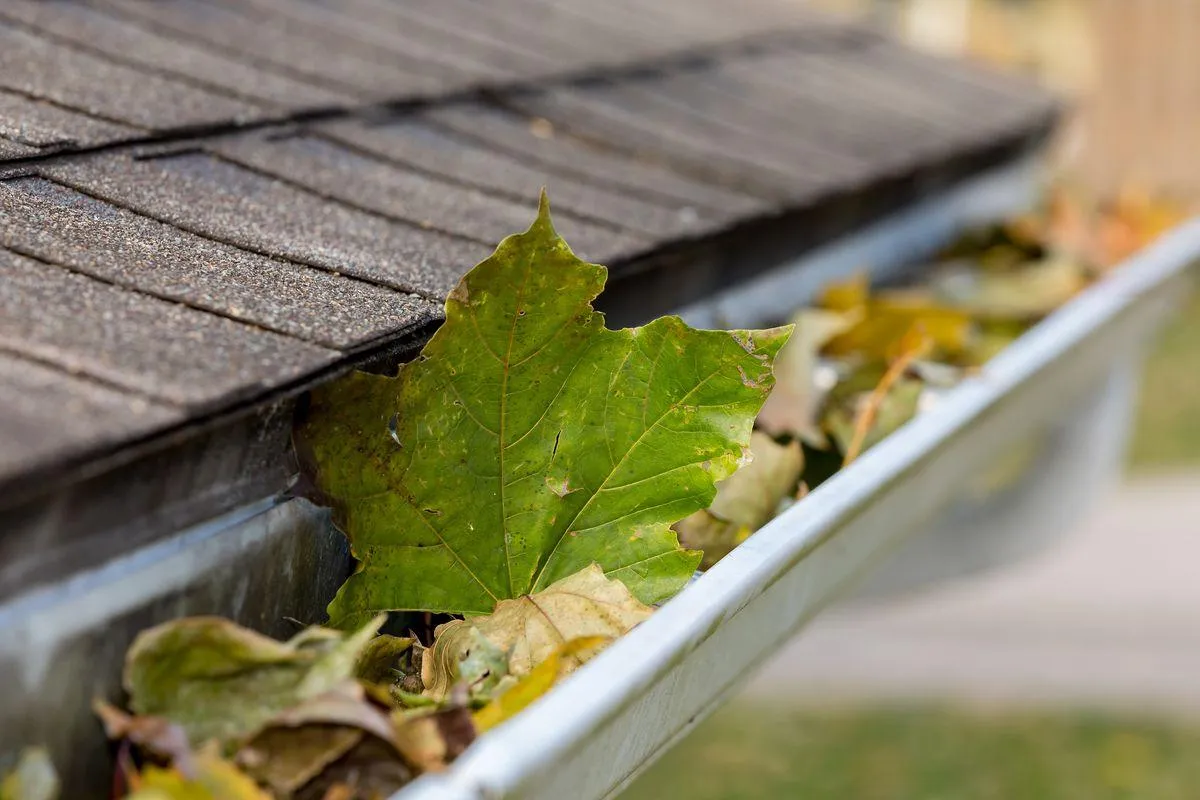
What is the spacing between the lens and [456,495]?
113 centimetres

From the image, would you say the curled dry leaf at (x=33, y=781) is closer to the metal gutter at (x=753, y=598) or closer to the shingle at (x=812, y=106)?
the metal gutter at (x=753, y=598)

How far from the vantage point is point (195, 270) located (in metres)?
1.08

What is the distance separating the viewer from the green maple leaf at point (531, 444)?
1.07 metres

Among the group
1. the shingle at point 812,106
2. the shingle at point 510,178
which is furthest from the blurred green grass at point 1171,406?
the shingle at point 510,178

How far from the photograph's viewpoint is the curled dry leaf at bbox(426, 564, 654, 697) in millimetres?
1061

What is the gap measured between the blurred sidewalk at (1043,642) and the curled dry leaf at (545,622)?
163 inches

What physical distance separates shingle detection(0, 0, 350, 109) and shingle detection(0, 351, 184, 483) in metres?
0.93

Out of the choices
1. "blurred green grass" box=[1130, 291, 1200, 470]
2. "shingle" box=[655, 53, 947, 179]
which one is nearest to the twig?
"shingle" box=[655, 53, 947, 179]

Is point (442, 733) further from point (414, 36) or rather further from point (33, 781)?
point (414, 36)

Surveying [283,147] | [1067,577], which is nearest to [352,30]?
[283,147]

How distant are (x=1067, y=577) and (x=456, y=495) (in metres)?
5.88

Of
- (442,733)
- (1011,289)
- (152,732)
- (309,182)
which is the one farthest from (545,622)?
(1011,289)

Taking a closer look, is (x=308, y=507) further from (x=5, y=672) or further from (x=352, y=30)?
(x=352, y=30)

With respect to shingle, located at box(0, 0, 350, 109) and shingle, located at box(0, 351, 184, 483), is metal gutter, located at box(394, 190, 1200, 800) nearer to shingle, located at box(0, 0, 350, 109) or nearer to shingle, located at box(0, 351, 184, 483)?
shingle, located at box(0, 351, 184, 483)
